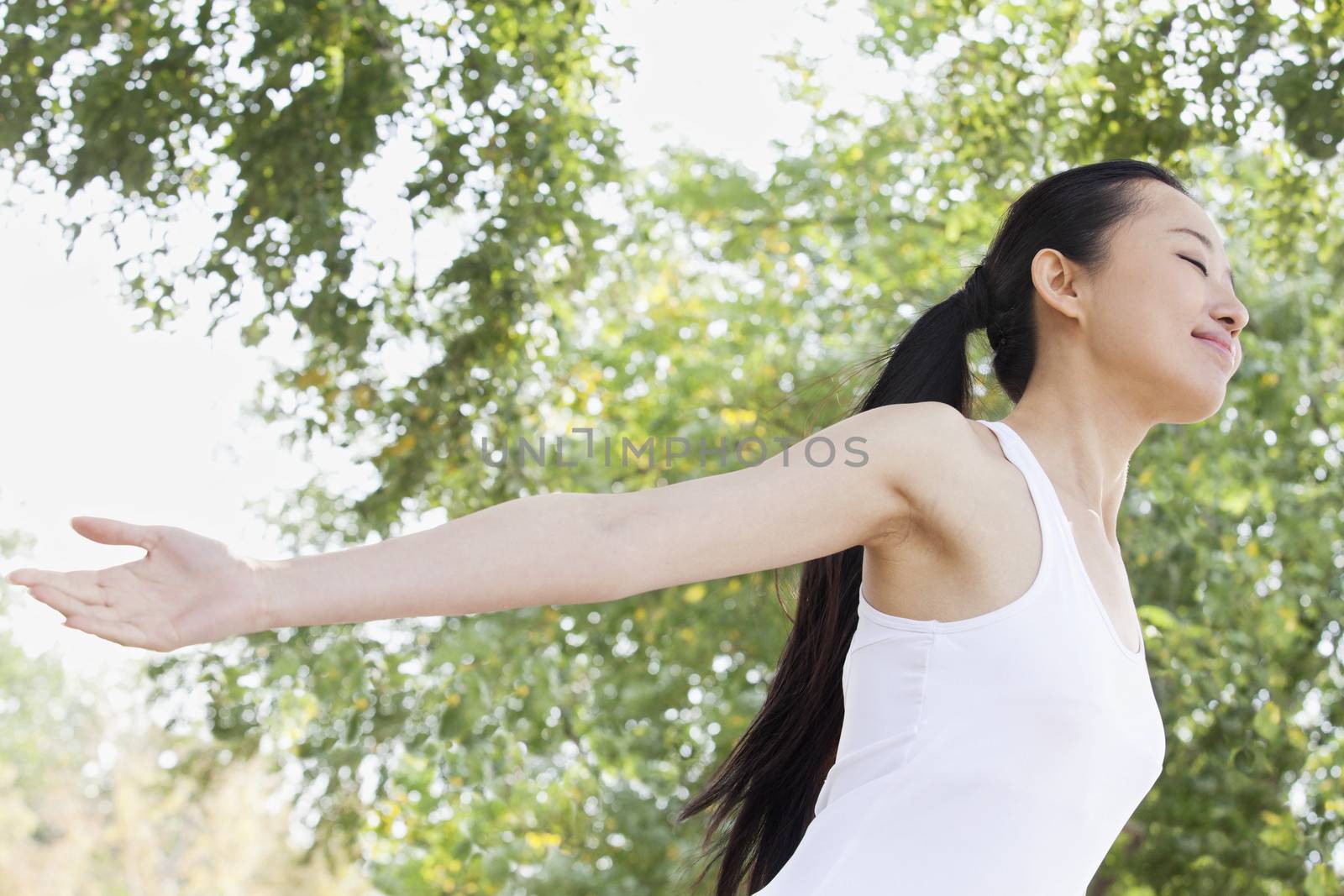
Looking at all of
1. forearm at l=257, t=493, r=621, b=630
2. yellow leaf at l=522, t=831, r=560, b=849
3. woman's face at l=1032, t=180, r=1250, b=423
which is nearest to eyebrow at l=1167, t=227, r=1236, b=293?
woman's face at l=1032, t=180, r=1250, b=423

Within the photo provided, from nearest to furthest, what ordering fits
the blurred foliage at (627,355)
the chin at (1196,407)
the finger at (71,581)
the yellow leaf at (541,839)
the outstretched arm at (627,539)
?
the finger at (71,581) < the outstretched arm at (627,539) < the chin at (1196,407) < the blurred foliage at (627,355) < the yellow leaf at (541,839)

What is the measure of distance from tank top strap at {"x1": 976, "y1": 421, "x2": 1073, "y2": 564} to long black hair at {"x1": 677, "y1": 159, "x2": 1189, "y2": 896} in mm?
258

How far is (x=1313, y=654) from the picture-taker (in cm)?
457

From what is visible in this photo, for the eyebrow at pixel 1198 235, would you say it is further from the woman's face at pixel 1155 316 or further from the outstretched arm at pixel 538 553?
the outstretched arm at pixel 538 553

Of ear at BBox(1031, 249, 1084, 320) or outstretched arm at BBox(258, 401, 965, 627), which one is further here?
ear at BBox(1031, 249, 1084, 320)

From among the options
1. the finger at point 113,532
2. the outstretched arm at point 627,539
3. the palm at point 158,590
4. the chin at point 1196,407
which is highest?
the finger at point 113,532

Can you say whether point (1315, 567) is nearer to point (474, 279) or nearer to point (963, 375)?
point (474, 279)

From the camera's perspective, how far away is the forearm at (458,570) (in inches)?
39.0

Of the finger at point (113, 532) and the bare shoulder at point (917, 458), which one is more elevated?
the finger at point (113, 532)

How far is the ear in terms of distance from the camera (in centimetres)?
158

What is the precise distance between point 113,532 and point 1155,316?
3.66 feet

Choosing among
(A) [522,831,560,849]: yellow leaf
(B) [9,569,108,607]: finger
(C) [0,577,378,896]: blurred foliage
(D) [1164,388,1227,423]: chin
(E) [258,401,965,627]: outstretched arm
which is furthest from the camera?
(C) [0,577,378,896]: blurred foliage

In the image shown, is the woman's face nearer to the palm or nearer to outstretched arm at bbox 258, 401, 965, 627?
outstretched arm at bbox 258, 401, 965, 627

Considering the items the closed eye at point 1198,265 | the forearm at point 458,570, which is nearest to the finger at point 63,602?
the forearm at point 458,570
